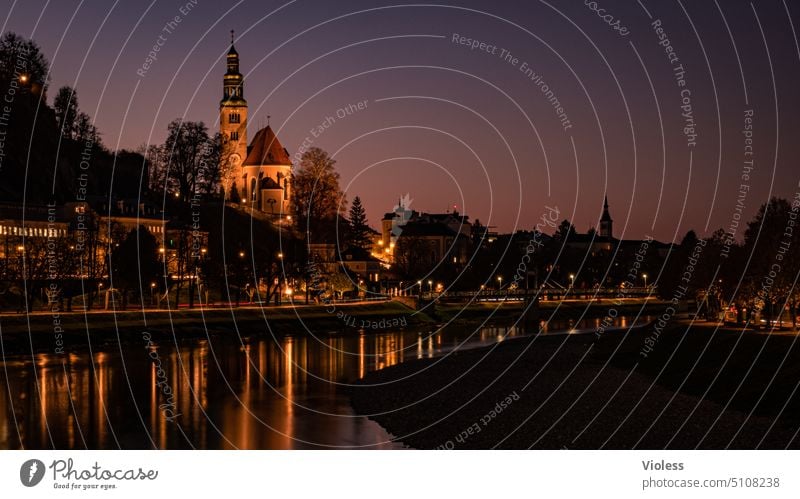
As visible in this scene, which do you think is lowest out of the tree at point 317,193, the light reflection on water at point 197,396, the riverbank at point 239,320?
the light reflection on water at point 197,396

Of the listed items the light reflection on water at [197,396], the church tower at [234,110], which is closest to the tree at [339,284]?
the light reflection on water at [197,396]

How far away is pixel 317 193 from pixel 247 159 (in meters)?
39.2

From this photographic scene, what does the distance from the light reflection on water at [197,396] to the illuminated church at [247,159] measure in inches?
3181

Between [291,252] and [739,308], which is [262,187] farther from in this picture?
[739,308]

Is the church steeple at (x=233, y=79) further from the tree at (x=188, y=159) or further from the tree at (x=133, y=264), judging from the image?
the tree at (x=133, y=264)

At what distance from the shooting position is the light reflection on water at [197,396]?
3975 centimetres

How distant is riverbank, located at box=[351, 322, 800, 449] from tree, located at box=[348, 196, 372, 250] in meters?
103

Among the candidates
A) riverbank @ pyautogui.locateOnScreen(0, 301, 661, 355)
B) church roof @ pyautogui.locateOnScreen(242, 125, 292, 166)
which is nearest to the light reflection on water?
riverbank @ pyautogui.locateOnScreen(0, 301, 661, 355)

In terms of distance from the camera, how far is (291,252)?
364 ft

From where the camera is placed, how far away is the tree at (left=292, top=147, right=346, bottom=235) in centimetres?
13212

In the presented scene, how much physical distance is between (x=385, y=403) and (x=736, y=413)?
15544 millimetres
